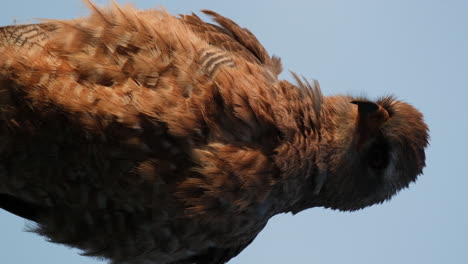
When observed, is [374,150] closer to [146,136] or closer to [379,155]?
[379,155]

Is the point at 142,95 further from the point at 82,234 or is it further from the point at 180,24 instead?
the point at 82,234

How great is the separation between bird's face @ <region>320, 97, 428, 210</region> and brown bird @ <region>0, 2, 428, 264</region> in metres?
0.24

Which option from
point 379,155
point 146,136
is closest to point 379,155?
point 379,155

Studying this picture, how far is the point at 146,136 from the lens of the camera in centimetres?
320

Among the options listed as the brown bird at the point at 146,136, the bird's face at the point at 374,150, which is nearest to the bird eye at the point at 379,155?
the bird's face at the point at 374,150

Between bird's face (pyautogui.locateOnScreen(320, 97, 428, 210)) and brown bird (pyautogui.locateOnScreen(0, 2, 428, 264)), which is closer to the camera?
brown bird (pyautogui.locateOnScreen(0, 2, 428, 264))

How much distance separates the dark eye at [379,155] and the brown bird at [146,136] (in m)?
0.42

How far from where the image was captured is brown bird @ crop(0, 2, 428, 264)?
124 inches

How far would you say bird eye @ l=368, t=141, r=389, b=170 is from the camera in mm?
4008

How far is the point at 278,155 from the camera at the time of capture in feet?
11.3

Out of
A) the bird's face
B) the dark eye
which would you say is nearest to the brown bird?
the bird's face

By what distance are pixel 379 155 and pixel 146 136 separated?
165 centimetres

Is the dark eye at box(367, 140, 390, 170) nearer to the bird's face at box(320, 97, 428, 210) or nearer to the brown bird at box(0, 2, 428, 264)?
the bird's face at box(320, 97, 428, 210)

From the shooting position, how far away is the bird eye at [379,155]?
13.1 feet
